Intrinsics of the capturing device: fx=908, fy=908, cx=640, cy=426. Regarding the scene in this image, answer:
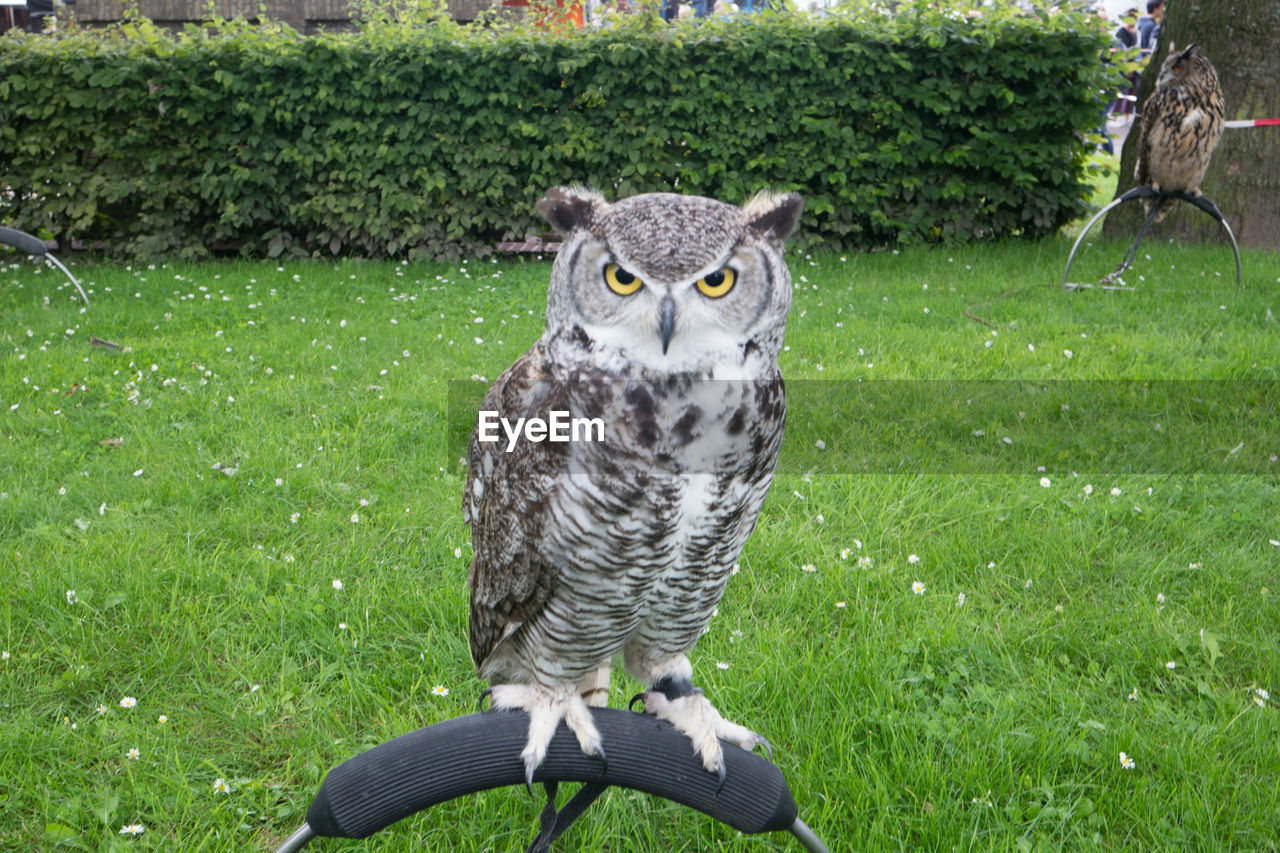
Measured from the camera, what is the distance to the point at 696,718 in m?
1.48

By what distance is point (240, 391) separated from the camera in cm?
440

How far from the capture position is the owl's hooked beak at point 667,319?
3.71 ft

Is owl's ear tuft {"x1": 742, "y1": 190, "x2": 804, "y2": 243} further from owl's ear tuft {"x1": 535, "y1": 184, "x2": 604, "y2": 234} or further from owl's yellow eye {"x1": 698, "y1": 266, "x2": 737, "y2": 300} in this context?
owl's ear tuft {"x1": 535, "y1": 184, "x2": 604, "y2": 234}

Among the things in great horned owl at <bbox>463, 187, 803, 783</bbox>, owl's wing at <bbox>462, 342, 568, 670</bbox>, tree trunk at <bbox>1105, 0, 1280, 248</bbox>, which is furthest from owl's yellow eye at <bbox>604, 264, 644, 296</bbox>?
tree trunk at <bbox>1105, 0, 1280, 248</bbox>

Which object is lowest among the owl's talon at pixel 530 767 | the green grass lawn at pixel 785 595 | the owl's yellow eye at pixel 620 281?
the green grass lawn at pixel 785 595

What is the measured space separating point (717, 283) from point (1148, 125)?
5.17 metres

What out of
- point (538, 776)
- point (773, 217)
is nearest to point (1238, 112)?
point (773, 217)

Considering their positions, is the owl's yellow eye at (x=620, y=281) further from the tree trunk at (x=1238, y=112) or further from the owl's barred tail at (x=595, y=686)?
the tree trunk at (x=1238, y=112)

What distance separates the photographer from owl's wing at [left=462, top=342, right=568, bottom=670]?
128 centimetres

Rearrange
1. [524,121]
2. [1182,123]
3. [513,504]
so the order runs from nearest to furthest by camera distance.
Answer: [513,504] → [1182,123] → [524,121]

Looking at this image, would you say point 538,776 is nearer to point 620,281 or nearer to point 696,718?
point 696,718

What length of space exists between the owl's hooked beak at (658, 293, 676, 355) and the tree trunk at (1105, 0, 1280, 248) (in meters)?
7.02

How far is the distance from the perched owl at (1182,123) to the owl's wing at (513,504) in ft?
16.4

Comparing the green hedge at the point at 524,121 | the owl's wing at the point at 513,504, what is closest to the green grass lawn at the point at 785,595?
the owl's wing at the point at 513,504
